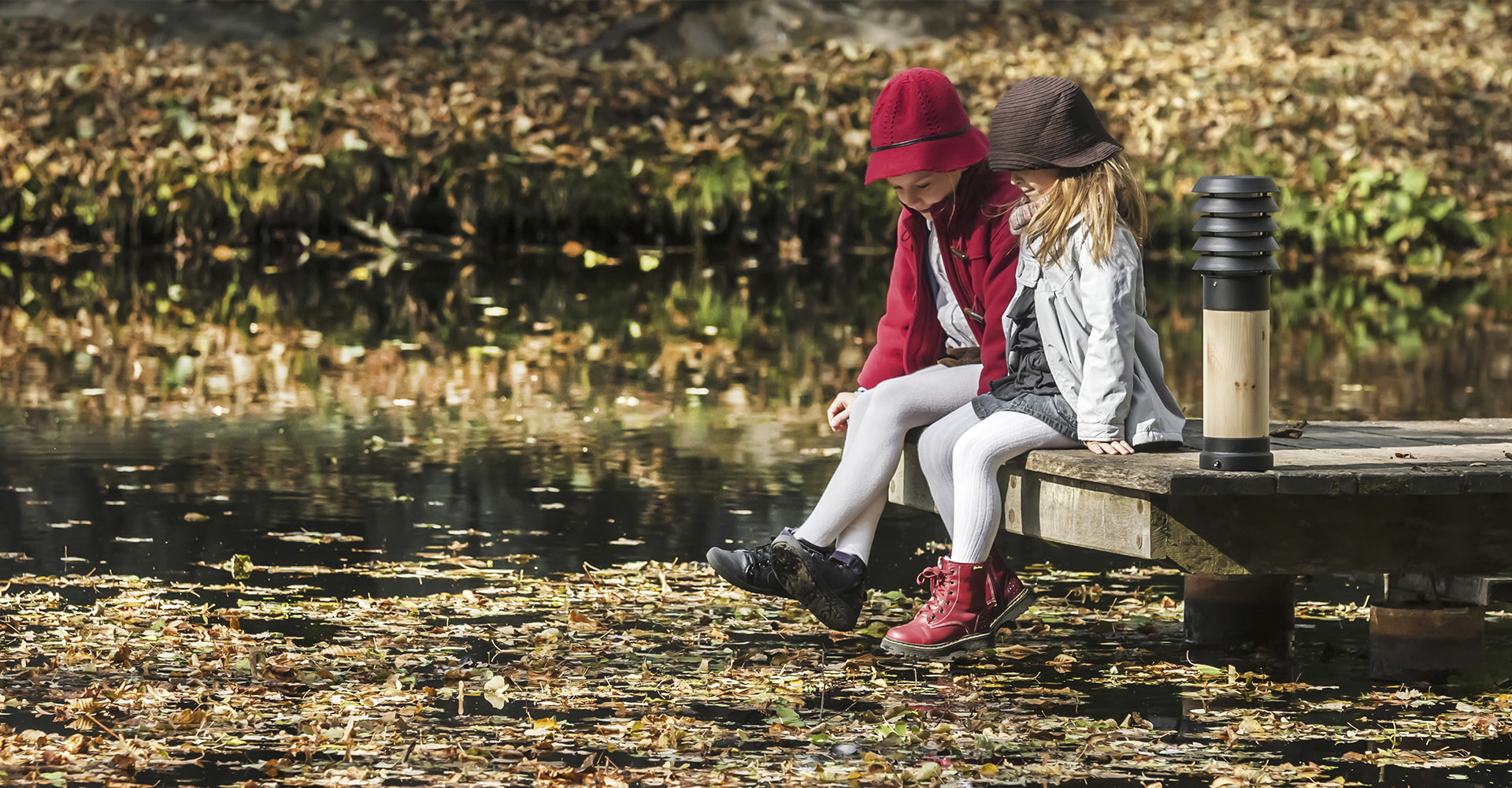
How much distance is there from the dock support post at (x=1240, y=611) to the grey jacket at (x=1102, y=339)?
1.66 feet

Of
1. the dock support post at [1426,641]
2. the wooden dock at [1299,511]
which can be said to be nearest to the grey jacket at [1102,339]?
the wooden dock at [1299,511]

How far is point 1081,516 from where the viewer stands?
5879 mm

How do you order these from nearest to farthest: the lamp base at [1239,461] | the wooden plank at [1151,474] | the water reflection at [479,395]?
the wooden plank at [1151,474] → the lamp base at [1239,461] → the water reflection at [479,395]

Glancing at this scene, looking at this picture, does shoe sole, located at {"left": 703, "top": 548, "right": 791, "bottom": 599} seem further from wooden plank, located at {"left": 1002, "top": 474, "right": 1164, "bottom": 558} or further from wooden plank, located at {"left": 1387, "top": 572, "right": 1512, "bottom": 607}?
wooden plank, located at {"left": 1387, "top": 572, "right": 1512, "bottom": 607}

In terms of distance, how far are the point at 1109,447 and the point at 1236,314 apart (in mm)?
553

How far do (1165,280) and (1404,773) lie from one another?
13.0 m

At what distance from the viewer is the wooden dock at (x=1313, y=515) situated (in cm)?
552

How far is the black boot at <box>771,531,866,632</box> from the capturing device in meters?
6.17

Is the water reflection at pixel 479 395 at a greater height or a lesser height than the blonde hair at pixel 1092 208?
lesser

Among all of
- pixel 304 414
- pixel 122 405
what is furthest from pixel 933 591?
pixel 122 405

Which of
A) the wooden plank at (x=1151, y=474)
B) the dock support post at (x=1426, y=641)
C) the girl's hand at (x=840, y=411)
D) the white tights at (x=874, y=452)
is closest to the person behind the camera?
the wooden plank at (x=1151, y=474)

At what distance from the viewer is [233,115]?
65.4 ft

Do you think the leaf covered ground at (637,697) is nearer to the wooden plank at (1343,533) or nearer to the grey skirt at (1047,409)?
the wooden plank at (1343,533)

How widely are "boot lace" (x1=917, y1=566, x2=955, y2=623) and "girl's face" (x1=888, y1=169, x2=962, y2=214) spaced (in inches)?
39.6
